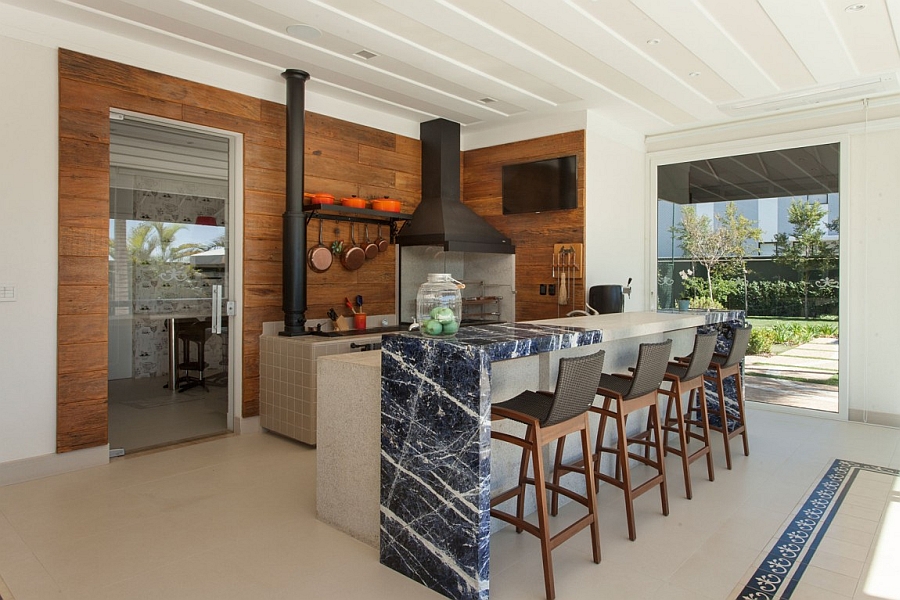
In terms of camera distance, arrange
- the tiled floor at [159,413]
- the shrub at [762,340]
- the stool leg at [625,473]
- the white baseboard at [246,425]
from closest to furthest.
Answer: the stool leg at [625,473] → the tiled floor at [159,413] → the white baseboard at [246,425] → the shrub at [762,340]

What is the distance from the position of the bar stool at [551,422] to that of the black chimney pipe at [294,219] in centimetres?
250

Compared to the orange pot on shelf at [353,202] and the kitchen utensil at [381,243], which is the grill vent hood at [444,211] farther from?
the orange pot on shelf at [353,202]

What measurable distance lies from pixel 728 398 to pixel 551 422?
110 inches

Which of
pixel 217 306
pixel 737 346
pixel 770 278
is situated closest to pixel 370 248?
pixel 217 306

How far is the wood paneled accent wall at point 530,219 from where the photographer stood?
18.0 ft

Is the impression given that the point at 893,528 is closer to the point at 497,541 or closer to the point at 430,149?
the point at 497,541

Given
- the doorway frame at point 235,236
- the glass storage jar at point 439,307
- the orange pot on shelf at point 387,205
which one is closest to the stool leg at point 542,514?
the glass storage jar at point 439,307

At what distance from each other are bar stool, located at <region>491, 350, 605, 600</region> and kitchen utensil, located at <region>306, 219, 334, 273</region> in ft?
9.22

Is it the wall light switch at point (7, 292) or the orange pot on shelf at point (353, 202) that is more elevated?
the orange pot on shelf at point (353, 202)

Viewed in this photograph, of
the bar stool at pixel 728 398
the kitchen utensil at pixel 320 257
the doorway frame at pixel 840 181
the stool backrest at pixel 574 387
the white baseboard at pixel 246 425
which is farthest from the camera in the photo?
the doorway frame at pixel 840 181

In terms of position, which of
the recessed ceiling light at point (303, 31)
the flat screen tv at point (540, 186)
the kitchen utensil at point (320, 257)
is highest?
the recessed ceiling light at point (303, 31)

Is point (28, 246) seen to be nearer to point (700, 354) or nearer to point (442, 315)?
point (442, 315)

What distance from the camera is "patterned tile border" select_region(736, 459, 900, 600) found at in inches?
92.3

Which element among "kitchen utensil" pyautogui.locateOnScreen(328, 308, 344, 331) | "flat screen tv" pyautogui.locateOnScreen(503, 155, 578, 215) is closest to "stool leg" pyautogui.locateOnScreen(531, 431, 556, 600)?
"kitchen utensil" pyautogui.locateOnScreen(328, 308, 344, 331)
